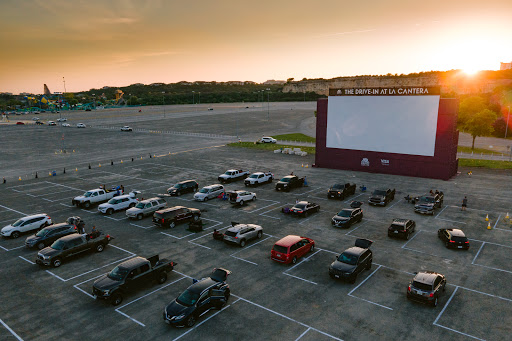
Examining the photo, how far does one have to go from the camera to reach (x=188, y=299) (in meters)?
17.2

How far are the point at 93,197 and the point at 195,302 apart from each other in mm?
25403

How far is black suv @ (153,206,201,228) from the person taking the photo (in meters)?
30.4

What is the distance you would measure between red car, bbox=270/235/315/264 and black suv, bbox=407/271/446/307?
25.0 ft

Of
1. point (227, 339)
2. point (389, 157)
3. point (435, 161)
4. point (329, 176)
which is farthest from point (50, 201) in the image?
point (435, 161)

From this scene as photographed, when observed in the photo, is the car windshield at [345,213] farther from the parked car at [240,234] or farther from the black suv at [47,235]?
the black suv at [47,235]

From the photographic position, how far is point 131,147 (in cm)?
7888

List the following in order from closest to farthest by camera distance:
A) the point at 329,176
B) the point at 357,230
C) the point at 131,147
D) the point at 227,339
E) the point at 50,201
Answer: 1. the point at 227,339
2. the point at 357,230
3. the point at 50,201
4. the point at 329,176
5. the point at 131,147

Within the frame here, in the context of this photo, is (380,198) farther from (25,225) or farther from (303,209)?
(25,225)

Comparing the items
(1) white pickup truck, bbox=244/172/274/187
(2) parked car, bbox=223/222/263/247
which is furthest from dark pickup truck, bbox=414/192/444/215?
(1) white pickup truck, bbox=244/172/274/187

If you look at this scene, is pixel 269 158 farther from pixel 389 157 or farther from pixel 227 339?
pixel 227 339

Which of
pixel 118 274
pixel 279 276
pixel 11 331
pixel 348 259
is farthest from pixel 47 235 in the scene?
pixel 348 259

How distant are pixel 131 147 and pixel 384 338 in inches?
2892

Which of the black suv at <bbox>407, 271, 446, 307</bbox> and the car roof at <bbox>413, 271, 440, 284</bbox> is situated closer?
the black suv at <bbox>407, 271, 446, 307</bbox>

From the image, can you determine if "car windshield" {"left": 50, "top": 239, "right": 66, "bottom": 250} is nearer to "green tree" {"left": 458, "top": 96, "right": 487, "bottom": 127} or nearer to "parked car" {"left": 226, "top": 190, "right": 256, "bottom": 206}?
"parked car" {"left": 226, "top": 190, "right": 256, "bottom": 206}
